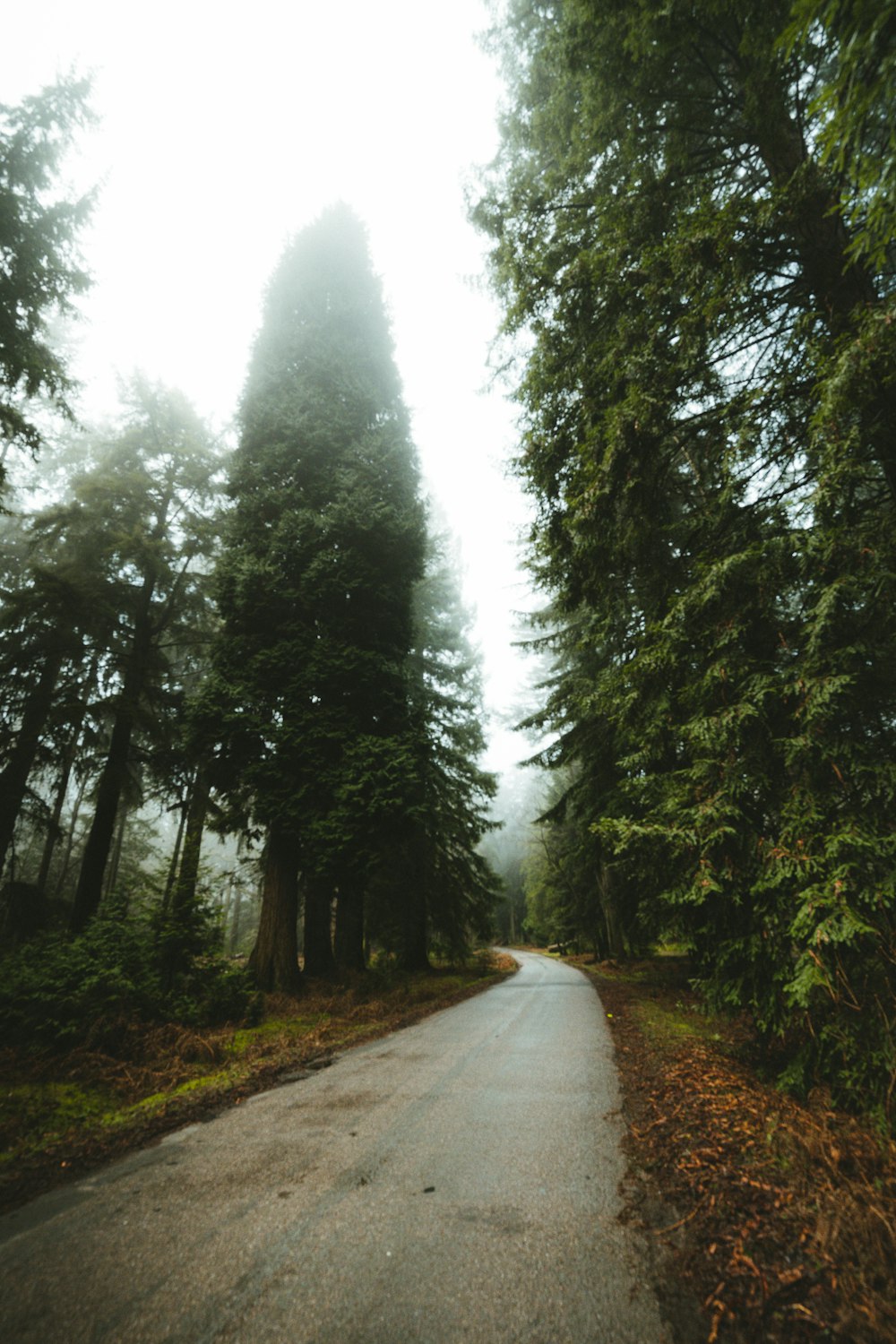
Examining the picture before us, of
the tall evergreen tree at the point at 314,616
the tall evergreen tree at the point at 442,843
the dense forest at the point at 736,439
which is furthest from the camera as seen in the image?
the tall evergreen tree at the point at 442,843

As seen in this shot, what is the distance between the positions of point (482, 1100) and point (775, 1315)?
3.13 metres

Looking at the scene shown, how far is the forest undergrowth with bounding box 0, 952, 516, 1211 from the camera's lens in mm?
3668

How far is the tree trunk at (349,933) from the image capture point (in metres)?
13.0

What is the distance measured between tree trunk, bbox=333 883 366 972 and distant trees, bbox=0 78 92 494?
11.1 m

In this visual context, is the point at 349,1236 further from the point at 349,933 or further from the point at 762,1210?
the point at 349,933

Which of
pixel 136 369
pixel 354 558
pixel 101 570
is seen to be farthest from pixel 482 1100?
pixel 136 369

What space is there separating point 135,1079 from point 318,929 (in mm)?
6515

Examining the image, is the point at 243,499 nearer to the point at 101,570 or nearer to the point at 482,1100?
the point at 101,570

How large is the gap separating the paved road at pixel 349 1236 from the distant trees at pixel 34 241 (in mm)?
9888

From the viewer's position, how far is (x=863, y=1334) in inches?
73.8

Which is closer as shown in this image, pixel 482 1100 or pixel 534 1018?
pixel 482 1100

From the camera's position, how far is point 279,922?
9938 millimetres

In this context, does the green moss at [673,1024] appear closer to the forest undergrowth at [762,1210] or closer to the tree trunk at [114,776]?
the forest undergrowth at [762,1210]

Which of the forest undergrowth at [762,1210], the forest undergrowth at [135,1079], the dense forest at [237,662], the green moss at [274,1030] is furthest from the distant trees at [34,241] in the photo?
the forest undergrowth at [762,1210]
